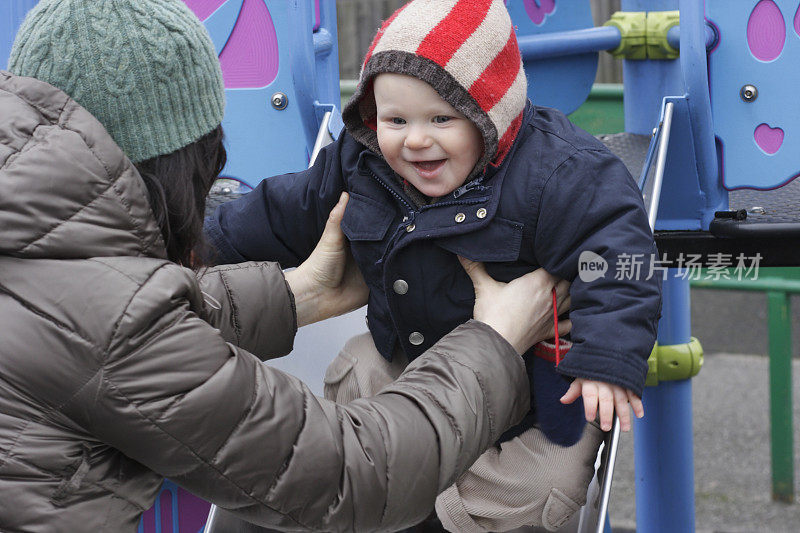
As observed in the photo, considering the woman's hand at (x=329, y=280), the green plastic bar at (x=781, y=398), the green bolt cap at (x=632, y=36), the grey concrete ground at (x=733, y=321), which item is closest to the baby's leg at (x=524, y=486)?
the woman's hand at (x=329, y=280)

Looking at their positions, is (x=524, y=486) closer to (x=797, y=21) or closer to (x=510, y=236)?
(x=510, y=236)

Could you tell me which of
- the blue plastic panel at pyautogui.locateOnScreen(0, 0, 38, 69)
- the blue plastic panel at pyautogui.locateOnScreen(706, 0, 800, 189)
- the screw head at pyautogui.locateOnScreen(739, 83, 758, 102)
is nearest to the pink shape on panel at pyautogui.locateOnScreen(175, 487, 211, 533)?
the blue plastic panel at pyautogui.locateOnScreen(0, 0, 38, 69)

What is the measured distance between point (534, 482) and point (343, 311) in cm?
56

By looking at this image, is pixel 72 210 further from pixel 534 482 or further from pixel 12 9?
pixel 12 9

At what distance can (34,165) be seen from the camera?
1187 mm

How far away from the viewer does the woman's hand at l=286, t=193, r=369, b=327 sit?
1.95m

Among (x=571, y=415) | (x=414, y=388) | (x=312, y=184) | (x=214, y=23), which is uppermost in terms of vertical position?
(x=214, y=23)

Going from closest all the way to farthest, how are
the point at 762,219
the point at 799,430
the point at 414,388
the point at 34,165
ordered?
the point at 34,165 < the point at 414,388 < the point at 762,219 < the point at 799,430

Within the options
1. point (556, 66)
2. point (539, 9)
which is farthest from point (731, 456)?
point (539, 9)

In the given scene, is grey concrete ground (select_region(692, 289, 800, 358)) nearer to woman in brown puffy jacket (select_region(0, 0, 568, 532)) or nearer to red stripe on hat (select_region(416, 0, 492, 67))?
red stripe on hat (select_region(416, 0, 492, 67))

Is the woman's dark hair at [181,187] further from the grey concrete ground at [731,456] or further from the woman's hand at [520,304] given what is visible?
the grey concrete ground at [731,456]

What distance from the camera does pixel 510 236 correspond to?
1.70m

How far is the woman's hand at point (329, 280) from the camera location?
195cm

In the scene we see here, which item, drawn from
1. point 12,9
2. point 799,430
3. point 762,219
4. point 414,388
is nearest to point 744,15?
point 762,219
